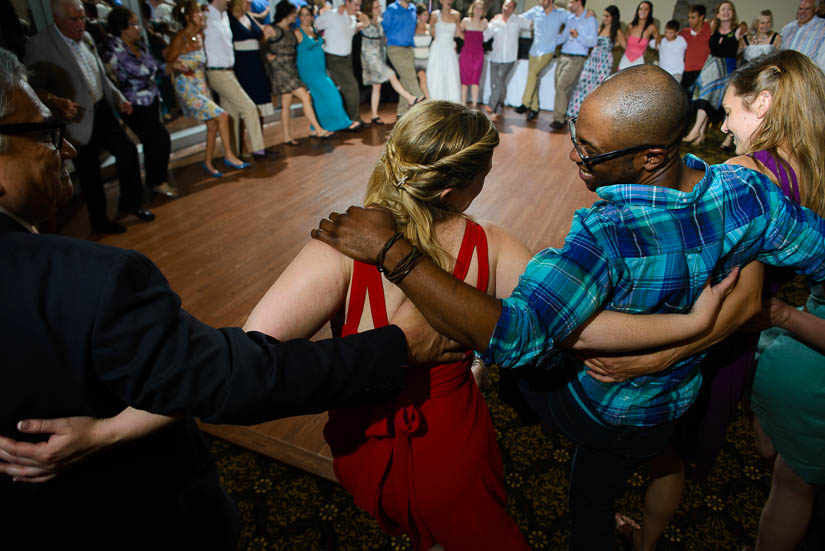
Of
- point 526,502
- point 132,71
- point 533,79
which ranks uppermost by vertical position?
point 132,71

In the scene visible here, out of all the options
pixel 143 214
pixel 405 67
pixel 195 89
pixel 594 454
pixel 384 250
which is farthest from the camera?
pixel 405 67

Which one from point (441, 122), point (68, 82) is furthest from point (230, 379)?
point (68, 82)

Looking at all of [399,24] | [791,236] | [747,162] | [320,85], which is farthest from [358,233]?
[399,24]

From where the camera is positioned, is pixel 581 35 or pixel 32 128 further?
pixel 581 35

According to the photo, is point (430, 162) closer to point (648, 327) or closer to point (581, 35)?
point (648, 327)

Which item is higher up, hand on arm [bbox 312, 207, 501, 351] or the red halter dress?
hand on arm [bbox 312, 207, 501, 351]

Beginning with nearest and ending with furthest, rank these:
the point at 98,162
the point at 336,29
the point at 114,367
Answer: the point at 114,367
the point at 98,162
the point at 336,29

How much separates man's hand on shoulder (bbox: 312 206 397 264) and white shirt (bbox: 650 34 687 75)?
7.75 m

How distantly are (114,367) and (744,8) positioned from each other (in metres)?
13.3

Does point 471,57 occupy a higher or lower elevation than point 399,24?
lower

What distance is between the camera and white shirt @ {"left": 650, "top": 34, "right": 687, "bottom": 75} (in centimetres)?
705

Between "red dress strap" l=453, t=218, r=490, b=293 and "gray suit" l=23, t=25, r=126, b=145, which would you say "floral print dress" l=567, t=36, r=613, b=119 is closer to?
"gray suit" l=23, t=25, r=126, b=145

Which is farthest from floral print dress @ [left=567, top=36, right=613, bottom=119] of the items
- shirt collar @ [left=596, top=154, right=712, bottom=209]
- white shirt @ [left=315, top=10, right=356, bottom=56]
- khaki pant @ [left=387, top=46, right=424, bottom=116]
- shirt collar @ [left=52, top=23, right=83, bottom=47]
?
shirt collar @ [left=596, top=154, right=712, bottom=209]

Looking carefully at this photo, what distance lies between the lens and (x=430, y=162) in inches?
44.3
